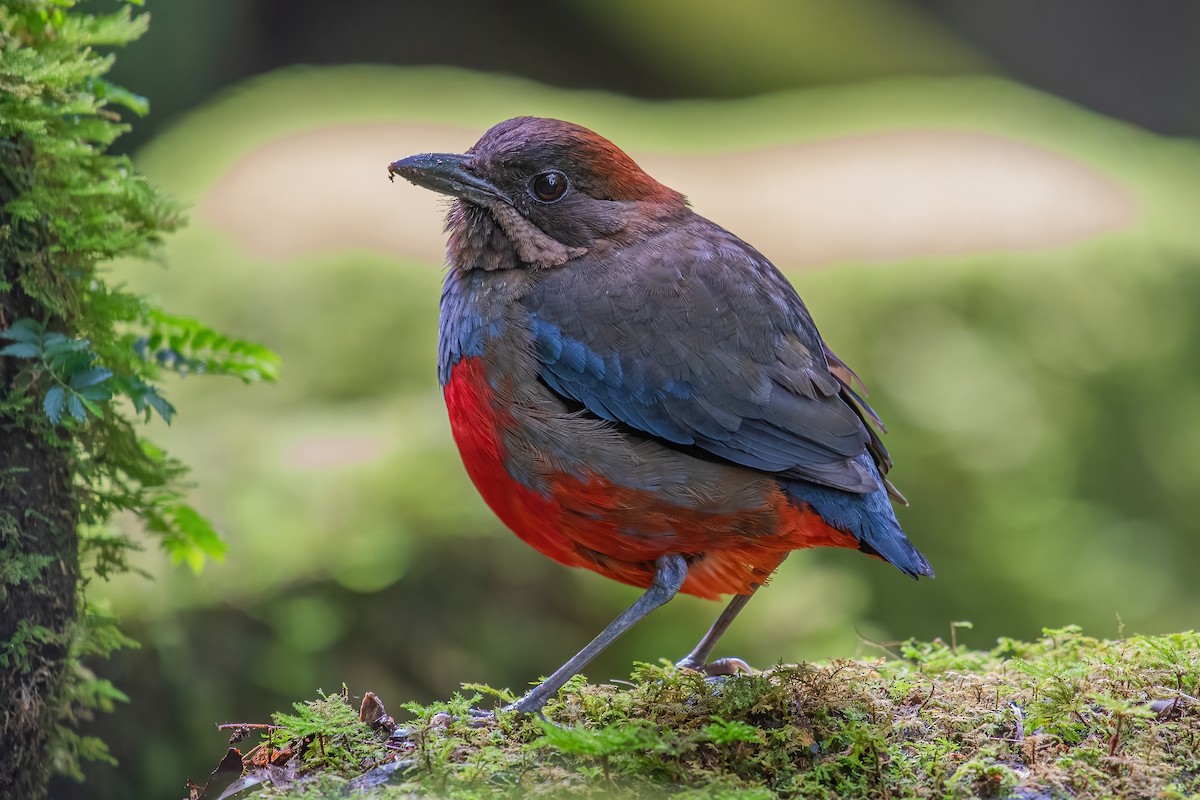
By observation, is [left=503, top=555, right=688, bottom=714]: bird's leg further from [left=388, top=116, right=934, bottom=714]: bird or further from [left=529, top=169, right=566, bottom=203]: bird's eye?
[left=529, top=169, right=566, bottom=203]: bird's eye

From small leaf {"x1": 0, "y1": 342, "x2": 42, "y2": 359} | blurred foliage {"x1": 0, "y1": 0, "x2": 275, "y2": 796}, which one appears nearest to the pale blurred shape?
blurred foliage {"x1": 0, "y1": 0, "x2": 275, "y2": 796}

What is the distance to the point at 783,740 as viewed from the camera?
2.93 m

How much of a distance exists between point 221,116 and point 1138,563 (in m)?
9.31

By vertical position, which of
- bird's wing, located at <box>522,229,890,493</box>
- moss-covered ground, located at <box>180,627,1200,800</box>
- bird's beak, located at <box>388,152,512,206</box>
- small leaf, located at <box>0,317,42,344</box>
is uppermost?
bird's beak, located at <box>388,152,512,206</box>

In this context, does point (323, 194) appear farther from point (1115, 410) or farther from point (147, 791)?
point (1115, 410)

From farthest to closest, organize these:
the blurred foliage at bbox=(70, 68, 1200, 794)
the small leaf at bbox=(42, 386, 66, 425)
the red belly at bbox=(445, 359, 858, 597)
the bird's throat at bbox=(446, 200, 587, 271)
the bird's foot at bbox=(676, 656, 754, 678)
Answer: the blurred foliage at bbox=(70, 68, 1200, 794) < the bird's foot at bbox=(676, 656, 754, 678) < the bird's throat at bbox=(446, 200, 587, 271) < the red belly at bbox=(445, 359, 858, 597) < the small leaf at bbox=(42, 386, 66, 425)

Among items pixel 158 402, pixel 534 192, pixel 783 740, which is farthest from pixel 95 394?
pixel 783 740

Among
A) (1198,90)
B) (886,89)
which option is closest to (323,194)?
(886,89)

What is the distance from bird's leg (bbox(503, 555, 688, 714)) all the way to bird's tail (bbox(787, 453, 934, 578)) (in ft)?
1.32

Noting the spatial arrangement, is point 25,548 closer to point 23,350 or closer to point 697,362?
point 23,350

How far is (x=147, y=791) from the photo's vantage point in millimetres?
5012

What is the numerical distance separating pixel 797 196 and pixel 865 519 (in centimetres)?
644

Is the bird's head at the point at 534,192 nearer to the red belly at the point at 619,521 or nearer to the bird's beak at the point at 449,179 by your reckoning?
the bird's beak at the point at 449,179

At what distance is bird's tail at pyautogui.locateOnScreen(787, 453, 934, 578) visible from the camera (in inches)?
129
